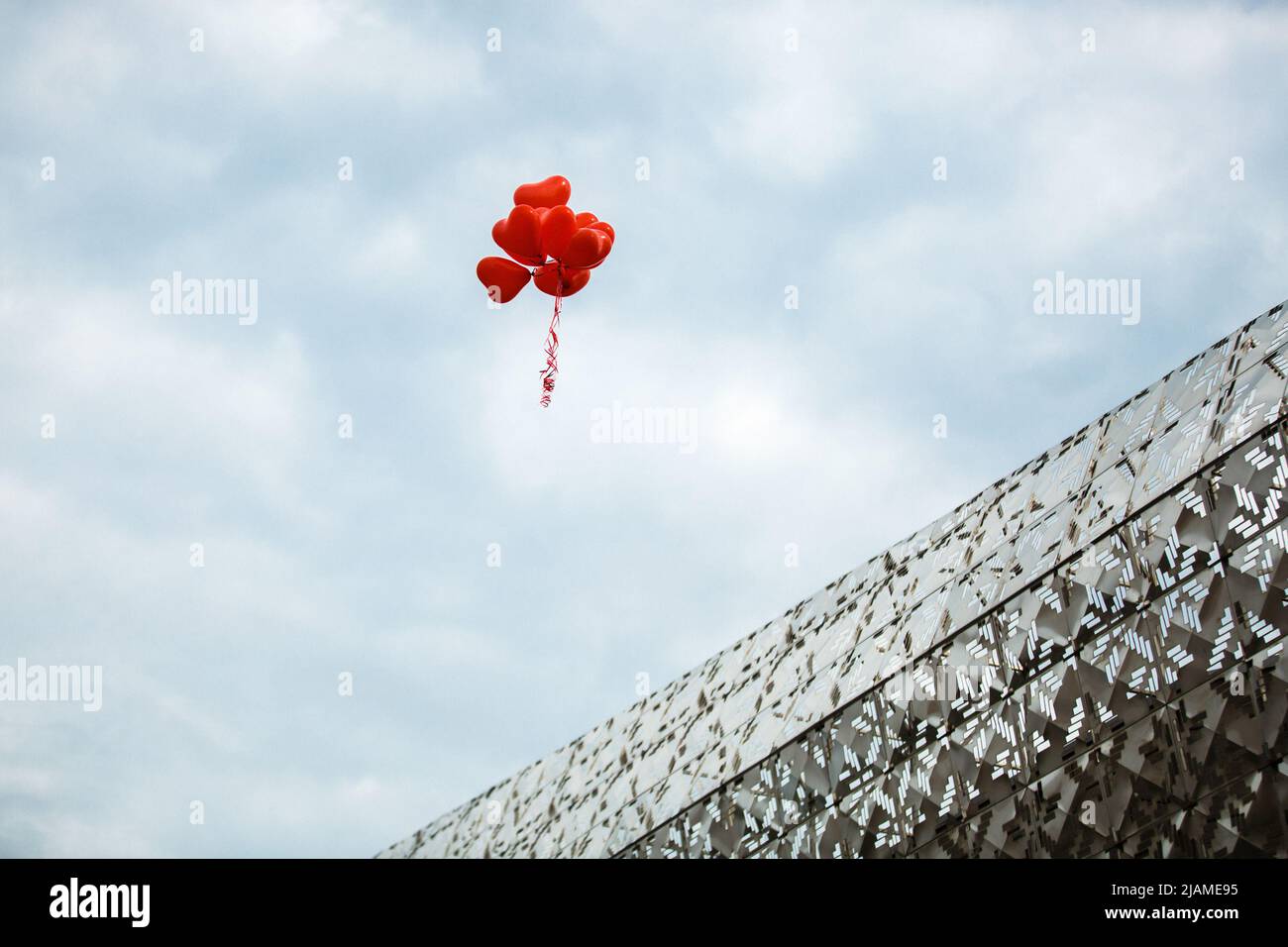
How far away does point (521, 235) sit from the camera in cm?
1614

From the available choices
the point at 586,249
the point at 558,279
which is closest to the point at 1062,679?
the point at 586,249

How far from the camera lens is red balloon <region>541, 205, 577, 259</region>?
1605 cm

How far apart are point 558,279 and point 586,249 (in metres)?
0.69

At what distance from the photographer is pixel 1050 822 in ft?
48.2

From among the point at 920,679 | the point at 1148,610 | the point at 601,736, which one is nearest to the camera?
the point at 1148,610

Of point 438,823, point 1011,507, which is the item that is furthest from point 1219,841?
point 438,823

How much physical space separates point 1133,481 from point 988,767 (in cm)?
398
